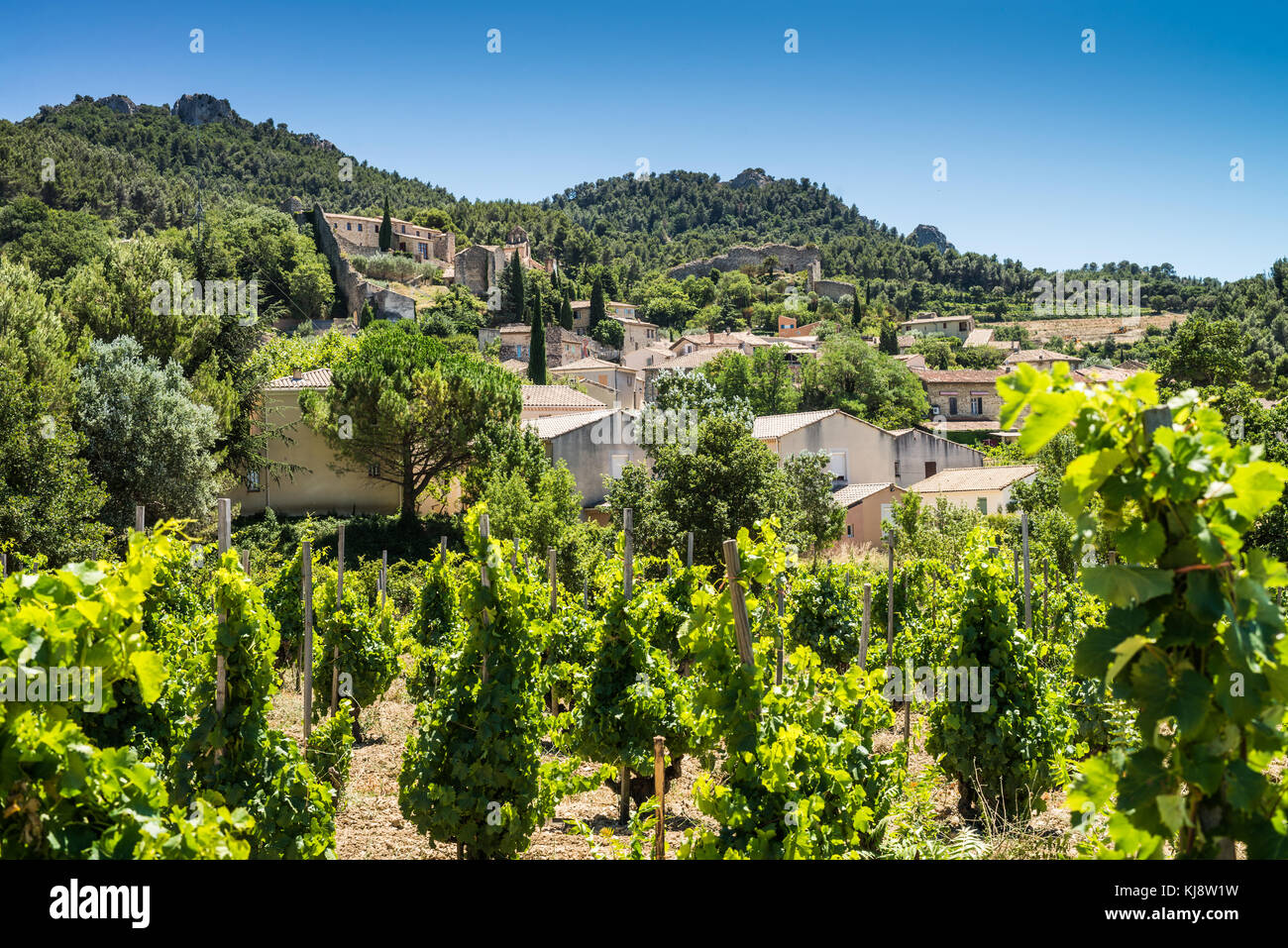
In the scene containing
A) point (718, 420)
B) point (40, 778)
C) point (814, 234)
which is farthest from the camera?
point (814, 234)

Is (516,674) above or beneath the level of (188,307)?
beneath

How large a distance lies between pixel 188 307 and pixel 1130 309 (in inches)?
4866

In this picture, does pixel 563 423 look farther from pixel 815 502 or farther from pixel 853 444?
pixel 853 444

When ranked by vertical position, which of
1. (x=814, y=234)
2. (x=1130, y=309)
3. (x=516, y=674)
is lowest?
(x=516, y=674)

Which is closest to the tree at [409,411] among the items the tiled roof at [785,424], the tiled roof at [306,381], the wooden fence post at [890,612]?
the tiled roof at [306,381]

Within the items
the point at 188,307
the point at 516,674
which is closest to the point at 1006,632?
the point at 516,674

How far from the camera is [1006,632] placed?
840 centimetres

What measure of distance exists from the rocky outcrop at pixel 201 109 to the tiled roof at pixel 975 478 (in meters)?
140

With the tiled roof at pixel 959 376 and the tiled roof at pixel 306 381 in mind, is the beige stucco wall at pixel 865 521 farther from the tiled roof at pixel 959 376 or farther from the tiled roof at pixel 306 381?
the tiled roof at pixel 959 376

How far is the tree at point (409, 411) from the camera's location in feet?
99.0

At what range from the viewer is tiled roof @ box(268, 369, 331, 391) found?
107ft

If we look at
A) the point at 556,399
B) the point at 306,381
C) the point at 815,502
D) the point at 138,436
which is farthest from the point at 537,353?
the point at 138,436

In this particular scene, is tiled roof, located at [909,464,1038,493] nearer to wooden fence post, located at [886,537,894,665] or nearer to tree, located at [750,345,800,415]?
wooden fence post, located at [886,537,894,665]
